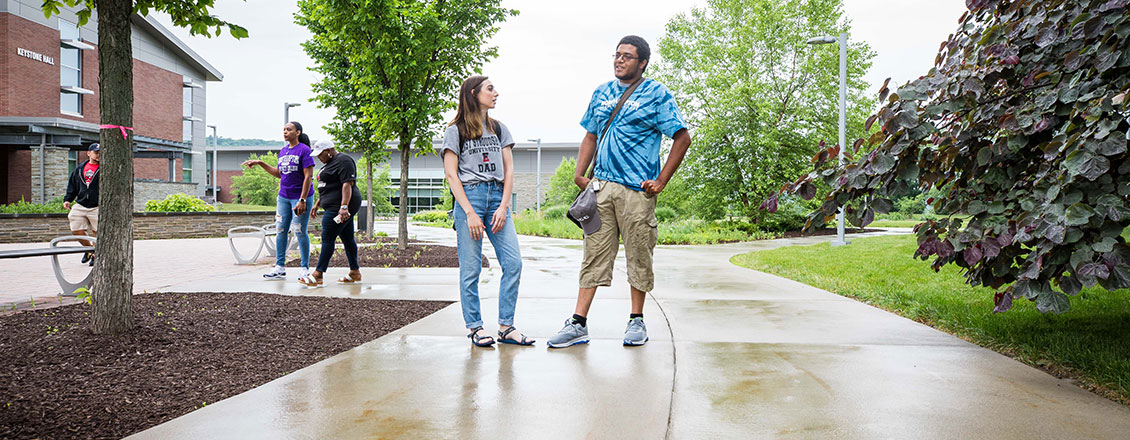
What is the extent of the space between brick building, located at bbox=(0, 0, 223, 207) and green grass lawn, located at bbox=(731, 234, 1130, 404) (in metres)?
19.2

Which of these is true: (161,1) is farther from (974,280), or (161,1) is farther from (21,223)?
(21,223)

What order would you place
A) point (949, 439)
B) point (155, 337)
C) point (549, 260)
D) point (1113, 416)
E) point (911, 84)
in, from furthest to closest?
point (549, 260), point (155, 337), point (911, 84), point (1113, 416), point (949, 439)

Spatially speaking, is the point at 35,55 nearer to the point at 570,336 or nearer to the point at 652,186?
the point at 570,336

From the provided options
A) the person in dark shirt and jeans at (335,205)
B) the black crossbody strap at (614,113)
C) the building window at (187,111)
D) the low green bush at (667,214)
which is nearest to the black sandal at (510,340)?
the black crossbody strap at (614,113)

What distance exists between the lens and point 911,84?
3275 mm

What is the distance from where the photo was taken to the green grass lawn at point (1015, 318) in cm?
354

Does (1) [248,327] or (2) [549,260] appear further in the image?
(2) [549,260]

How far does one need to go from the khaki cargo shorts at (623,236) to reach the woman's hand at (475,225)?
0.67m

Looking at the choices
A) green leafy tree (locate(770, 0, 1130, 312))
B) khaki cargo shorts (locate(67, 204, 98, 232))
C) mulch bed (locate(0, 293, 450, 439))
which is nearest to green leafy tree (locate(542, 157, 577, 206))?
khaki cargo shorts (locate(67, 204, 98, 232))

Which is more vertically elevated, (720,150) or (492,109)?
(720,150)

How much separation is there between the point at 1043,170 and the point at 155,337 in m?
4.77

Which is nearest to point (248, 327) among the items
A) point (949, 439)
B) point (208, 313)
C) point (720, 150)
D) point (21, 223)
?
point (208, 313)

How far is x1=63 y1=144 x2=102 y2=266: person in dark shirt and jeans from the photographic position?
31.8 feet

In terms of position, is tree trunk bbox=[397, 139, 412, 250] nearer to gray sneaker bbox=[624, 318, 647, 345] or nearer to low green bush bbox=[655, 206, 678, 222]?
gray sneaker bbox=[624, 318, 647, 345]
